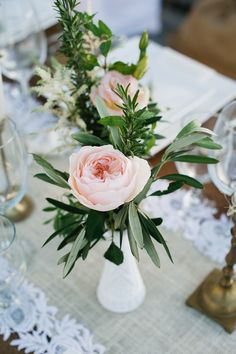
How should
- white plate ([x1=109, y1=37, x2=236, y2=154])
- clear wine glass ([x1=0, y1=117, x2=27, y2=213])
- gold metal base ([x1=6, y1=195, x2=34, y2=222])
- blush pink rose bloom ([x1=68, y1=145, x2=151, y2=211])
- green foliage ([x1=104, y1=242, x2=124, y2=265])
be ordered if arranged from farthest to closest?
white plate ([x1=109, y1=37, x2=236, y2=154]) → gold metal base ([x1=6, y1=195, x2=34, y2=222]) → clear wine glass ([x1=0, y1=117, x2=27, y2=213]) → green foliage ([x1=104, y1=242, x2=124, y2=265]) → blush pink rose bloom ([x1=68, y1=145, x2=151, y2=211])

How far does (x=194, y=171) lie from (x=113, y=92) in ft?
1.03

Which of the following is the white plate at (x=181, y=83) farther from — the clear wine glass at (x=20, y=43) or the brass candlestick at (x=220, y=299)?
the brass candlestick at (x=220, y=299)

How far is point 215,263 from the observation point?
1.02 meters

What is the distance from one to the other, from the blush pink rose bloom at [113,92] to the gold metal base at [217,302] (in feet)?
1.09

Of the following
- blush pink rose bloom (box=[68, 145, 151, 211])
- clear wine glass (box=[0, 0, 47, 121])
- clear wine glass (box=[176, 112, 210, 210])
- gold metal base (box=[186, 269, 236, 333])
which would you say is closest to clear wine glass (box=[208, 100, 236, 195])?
clear wine glass (box=[176, 112, 210, 210])

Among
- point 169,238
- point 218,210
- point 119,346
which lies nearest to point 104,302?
point 119,346

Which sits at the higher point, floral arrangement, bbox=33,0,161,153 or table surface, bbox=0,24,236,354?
floral arrangement, bbox=33,0,161,153

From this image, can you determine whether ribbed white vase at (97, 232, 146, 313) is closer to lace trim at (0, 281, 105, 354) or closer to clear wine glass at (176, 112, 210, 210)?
lace trim at (0, 281, 105, 354)

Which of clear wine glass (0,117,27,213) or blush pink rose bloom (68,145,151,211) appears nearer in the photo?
blush pink rose bloom (68,145,151,211)

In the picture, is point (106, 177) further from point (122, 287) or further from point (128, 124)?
point (122, 287)

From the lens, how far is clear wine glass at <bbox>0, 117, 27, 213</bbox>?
0.98 meters

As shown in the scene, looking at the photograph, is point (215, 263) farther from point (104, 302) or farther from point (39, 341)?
point (39, 341)

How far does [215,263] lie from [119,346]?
0.24m

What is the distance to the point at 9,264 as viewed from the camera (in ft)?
3.01
